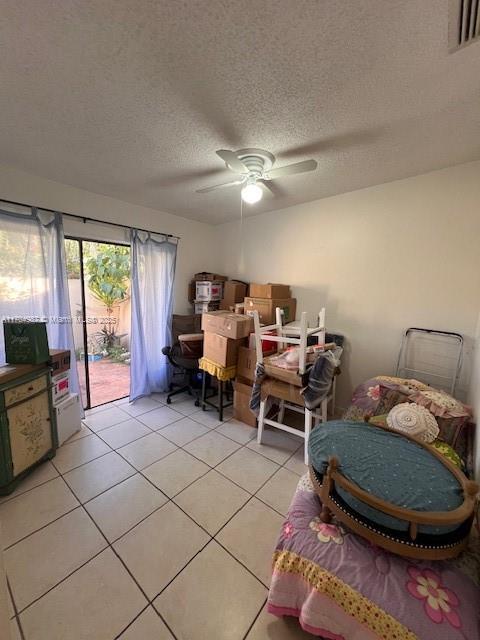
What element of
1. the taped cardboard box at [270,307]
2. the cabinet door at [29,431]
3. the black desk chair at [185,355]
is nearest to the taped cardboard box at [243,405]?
Result: the black desk chair at [185,355]

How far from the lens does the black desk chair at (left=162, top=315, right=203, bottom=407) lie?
3.04m

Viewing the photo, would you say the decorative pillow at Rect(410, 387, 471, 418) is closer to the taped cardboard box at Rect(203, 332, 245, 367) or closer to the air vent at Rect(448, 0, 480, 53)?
the taped cardboard box at Rect(203, 332, 245, 367)

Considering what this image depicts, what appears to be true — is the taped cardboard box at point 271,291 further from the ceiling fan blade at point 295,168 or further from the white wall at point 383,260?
the ceiling fan blade at point 295,168

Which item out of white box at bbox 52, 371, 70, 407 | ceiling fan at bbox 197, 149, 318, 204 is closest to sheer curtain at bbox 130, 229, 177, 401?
white box at bbox 52, 371, 70, 407

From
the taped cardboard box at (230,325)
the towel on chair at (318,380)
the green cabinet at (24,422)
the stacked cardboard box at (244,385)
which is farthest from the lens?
the stacked cardboard box at (244,385)

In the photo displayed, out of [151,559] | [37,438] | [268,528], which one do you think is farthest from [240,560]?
[37,438]

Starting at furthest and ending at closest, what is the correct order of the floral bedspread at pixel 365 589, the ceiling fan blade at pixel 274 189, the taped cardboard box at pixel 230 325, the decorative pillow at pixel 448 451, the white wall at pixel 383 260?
the taped cardboard box at pixel 230 325 < the ceiling fan blade at pixel 274 189 < the white wall at pixel 383 260 < the decorative pillow at pixel 448 451 < the floral bedspread at pixel 365 589

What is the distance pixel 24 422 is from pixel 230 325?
5.88ft

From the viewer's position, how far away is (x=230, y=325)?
2512 mm

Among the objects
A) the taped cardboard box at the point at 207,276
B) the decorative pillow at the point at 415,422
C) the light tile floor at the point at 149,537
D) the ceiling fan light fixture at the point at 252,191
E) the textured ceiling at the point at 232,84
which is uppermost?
the textured ceiling at the point at 232,84

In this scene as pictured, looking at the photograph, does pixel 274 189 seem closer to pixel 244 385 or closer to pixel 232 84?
pixel 232 84

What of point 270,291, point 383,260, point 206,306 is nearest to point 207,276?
point 206,306

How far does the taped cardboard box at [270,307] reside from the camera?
285cm

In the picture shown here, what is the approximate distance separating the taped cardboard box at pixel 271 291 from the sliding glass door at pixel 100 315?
1688mm
